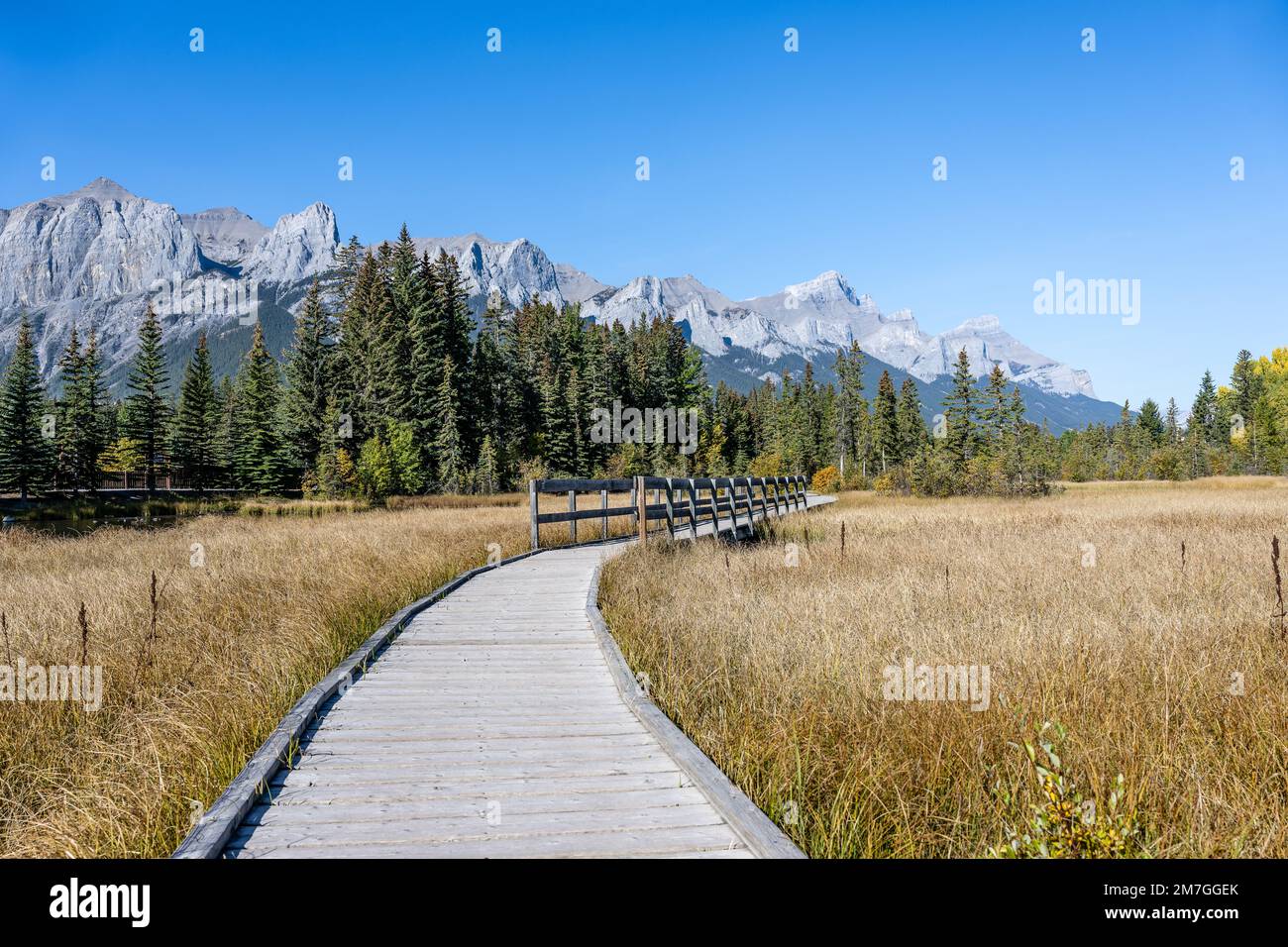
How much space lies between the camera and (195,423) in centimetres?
6234

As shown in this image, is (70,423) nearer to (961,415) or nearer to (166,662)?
(166,662)

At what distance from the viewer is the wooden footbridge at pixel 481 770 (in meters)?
3.18

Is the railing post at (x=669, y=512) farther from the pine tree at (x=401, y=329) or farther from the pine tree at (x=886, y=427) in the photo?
the pine tree at (x=886, y=427)

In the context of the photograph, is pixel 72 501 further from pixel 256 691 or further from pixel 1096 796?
pixel 1096 796

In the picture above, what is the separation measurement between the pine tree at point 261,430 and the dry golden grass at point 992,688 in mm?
48459

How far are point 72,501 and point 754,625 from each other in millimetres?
51738

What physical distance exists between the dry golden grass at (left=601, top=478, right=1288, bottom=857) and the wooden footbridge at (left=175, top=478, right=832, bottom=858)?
0.45 metres

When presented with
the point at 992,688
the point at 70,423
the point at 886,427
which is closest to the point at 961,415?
the point at 886,427

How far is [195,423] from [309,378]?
25.3m

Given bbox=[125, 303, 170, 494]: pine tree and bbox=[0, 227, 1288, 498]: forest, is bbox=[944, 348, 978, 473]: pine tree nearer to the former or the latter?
bbox=[0, 227, 1288, 498]: forest

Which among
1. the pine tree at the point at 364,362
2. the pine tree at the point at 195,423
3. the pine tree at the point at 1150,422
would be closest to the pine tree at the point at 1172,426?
the pine tree at the point at 1150,422

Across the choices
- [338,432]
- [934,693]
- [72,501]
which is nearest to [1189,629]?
[934,693]

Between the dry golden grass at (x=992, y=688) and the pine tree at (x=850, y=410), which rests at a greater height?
the pine tree at (x=850, y=410)
